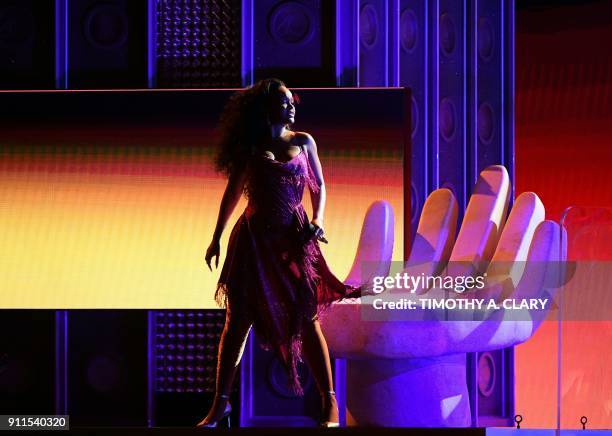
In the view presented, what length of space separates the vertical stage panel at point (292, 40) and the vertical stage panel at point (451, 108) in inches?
28.3

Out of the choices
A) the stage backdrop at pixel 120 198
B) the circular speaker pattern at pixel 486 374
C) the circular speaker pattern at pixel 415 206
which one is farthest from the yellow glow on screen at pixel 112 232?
the circular speaker pattern at pixel 486 374

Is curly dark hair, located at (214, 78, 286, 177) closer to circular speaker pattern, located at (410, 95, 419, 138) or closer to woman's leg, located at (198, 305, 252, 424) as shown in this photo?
woman's leg, located at (198, 305, 252, 424)

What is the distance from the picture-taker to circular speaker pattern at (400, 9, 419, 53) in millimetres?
5188

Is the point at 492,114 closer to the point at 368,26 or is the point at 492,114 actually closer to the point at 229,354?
the point at 368,26

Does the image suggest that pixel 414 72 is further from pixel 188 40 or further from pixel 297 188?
pixel 297 188

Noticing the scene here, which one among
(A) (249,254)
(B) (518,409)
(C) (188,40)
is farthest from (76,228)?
(B) (518,409)

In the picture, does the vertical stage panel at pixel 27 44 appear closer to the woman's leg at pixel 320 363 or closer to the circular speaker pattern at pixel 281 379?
the circular speaker pattern at pixel 281 379

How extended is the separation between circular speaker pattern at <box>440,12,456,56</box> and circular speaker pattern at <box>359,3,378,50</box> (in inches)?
17.4

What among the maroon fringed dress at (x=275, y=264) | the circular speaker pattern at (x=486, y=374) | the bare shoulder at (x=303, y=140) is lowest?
the circular speaker pattern at (x=486, y=374)

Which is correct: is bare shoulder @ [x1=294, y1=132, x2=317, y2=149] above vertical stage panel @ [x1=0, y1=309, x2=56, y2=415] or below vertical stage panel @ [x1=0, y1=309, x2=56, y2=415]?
above

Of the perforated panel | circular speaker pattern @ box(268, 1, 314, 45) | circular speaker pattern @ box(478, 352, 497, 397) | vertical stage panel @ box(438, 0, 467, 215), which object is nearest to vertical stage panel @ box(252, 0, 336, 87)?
circular speaker pattern @ box(268, 1, 314, 45)

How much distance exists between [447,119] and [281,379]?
174 cm

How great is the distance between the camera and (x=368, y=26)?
16.6ft

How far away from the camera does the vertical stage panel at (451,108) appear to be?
528 centimetres
